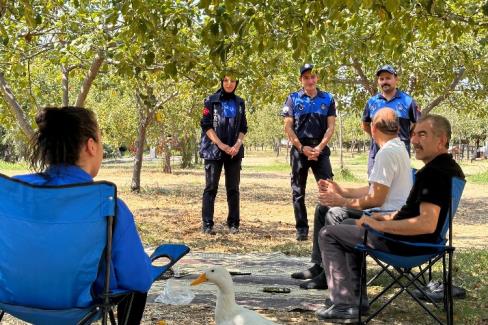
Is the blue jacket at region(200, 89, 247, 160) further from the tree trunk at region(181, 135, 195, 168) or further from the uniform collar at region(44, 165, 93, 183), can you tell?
the tree trunk at region(181, 135, 195, 168)

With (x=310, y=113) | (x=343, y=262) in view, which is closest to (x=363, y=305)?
(x=343, y=262)

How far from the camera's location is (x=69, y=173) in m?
2.59

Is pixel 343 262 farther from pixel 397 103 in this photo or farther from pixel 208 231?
pixel 208 231

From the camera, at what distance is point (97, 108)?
31.3m

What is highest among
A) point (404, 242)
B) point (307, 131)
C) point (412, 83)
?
point (412, 83)

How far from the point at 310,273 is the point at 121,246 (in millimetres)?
2845

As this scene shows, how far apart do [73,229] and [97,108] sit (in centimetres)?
2982

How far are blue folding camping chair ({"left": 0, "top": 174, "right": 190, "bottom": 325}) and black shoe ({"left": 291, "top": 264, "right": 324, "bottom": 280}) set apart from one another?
281cm

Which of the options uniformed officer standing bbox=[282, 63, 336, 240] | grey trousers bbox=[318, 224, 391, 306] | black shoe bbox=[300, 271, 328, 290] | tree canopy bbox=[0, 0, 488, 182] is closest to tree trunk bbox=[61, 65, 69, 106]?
tree canopy bbox=[0, 0, 488, 182]

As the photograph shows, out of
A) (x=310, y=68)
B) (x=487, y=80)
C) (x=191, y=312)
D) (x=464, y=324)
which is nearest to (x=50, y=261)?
(x=191, y=312)

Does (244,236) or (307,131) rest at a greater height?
(307,131)

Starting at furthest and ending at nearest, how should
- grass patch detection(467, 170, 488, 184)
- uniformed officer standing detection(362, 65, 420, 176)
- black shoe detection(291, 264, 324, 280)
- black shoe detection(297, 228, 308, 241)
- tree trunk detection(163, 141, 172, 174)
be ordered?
tree trunk detection(163, 141, 172, 174)
grass patch detection(467, 170, 488, 184)
black shoe detection(297, 228, 308, 241)
uniformed officer standing detection(362, 65, 420, 176)
black shoe detection(291, 264, 324, 280)

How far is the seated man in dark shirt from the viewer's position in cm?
363

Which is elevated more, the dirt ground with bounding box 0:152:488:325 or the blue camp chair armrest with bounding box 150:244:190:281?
the blue camp chair armrest with bounding box 150:244:190:281
